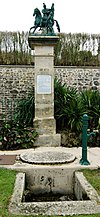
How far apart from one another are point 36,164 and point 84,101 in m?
3.70

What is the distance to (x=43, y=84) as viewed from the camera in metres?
7.36

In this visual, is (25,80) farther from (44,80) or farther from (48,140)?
(48,140)

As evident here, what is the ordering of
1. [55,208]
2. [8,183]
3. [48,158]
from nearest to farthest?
[55,208]
[8,183]
[48,158]

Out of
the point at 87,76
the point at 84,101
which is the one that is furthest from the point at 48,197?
the point at 87,76

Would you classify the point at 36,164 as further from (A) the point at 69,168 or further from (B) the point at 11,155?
(B) the point at 11,155

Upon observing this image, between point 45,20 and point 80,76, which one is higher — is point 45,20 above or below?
above

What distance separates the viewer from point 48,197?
4.58 meters

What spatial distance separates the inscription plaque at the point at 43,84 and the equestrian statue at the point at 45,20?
1275 mm

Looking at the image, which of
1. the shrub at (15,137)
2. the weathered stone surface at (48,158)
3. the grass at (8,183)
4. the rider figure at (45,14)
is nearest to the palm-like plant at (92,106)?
the shrub at (15,137)

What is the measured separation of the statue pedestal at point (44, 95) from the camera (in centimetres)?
728

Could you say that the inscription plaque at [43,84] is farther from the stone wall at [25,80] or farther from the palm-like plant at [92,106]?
the stone wall at [25,80]

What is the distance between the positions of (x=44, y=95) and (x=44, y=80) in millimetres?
436

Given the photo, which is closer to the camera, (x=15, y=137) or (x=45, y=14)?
(x=15, y=137)

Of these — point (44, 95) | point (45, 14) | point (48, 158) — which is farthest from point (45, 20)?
point (48, 158)
